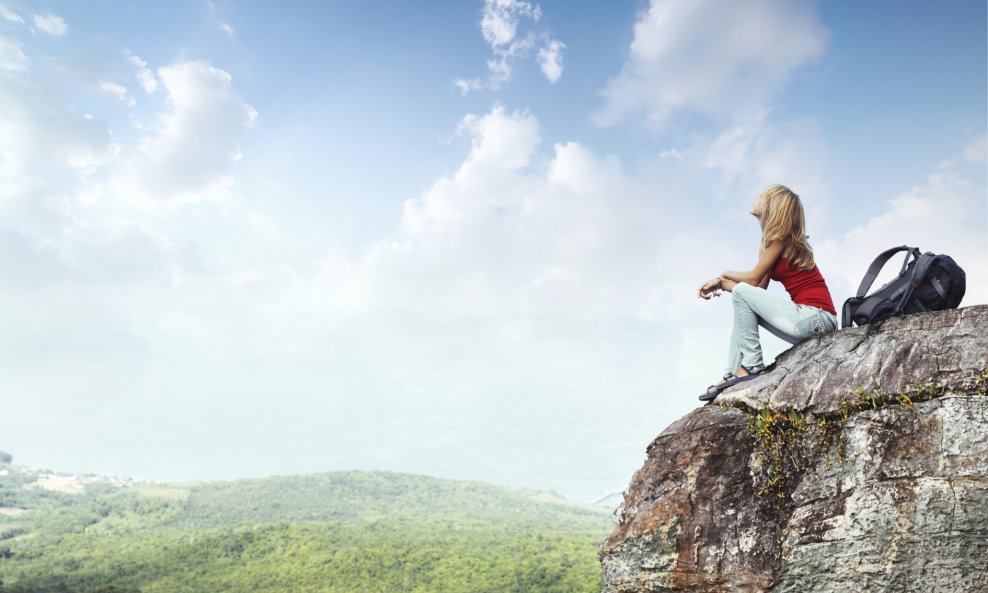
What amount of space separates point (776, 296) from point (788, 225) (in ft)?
3.03

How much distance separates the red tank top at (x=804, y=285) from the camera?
773 cm

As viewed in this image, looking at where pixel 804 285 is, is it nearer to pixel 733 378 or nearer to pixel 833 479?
pixel 733 378

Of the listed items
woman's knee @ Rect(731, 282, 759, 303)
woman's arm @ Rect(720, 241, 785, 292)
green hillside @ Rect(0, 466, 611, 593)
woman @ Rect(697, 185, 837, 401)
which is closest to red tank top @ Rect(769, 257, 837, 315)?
woman @ Rect(697, 185, 837, 401)

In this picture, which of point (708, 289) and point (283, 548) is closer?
point (708, 289)

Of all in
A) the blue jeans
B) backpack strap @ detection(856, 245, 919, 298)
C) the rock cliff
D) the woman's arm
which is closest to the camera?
the rock cliff

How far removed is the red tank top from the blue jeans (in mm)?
171

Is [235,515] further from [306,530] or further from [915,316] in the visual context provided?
[915,316]

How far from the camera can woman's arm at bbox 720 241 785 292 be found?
7770mm

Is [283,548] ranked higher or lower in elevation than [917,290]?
lower

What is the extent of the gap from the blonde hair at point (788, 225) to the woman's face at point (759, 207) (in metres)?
0.10

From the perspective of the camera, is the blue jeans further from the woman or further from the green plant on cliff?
the green plant on cliff

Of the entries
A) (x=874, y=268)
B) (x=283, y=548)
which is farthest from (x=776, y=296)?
(x=283, y=548)

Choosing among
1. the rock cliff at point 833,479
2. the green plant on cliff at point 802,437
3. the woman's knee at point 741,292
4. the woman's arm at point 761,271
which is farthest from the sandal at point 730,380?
the woman's arm at point 761,271

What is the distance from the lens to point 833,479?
6488mm
